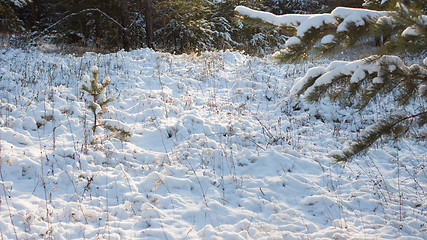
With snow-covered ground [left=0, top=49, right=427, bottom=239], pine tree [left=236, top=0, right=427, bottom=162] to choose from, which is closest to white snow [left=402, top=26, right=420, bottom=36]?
pine tree [left=236, top=0, right=427, bottom=162]

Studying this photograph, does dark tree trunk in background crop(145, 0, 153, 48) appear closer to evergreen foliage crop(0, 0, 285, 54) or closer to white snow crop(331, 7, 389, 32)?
evergreen foliage crop(0, 0, 285, 54)

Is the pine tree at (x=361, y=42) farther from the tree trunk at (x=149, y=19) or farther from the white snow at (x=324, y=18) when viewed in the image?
the tree trunk at (x=149, y=19)

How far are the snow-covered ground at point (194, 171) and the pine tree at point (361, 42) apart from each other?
1406mm

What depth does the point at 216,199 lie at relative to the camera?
148 inches

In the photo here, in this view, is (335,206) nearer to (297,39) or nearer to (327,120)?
(297,39)

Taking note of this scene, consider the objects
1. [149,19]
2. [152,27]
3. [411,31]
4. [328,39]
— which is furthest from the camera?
[152,27]

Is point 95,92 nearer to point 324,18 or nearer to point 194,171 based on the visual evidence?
point 194,171

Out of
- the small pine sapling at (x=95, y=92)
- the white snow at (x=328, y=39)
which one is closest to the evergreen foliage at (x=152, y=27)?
the small pine sapling at (x=95, y=92)

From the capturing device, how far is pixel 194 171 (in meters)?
4.23

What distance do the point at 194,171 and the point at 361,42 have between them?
9.31 ft

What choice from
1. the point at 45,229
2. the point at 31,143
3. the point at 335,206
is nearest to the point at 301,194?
the point at 335,206

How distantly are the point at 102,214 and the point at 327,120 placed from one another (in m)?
5.09

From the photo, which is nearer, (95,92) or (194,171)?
(194,171)

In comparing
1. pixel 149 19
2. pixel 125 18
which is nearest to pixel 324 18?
pixel 149 19
